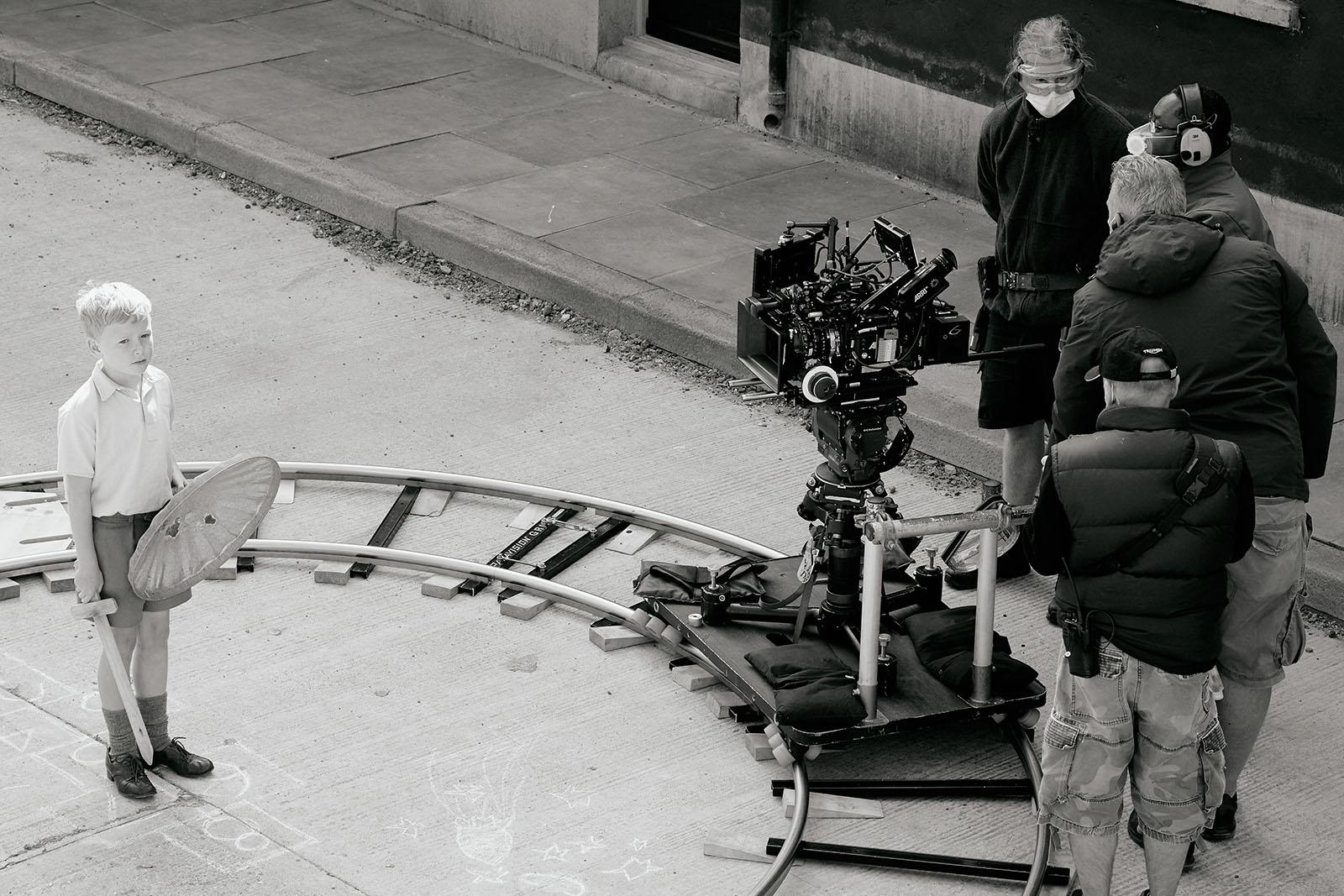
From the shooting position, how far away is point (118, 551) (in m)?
5.36

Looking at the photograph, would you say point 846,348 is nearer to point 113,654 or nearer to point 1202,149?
point 1202,149

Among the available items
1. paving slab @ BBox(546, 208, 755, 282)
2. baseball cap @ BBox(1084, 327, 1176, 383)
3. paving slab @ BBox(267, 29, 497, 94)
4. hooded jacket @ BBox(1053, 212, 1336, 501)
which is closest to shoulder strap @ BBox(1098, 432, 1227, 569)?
baseball cap @ BBox(1084, 327, 1176, 383)

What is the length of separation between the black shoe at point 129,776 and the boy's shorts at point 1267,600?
10.7ft

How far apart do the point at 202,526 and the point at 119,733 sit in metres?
0.70

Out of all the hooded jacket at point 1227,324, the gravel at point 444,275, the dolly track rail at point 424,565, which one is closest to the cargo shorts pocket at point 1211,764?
the hooded jacket at point 1227,324

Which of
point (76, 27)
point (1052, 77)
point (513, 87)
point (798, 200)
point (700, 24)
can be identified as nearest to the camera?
point (1052, 77)

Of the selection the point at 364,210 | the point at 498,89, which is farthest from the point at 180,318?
the point at 498,89

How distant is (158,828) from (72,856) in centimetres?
26

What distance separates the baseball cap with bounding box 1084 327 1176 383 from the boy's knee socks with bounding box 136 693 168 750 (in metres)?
3.04

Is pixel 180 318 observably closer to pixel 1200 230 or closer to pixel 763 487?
pixel 763 487

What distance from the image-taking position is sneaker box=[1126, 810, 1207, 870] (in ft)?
17.5

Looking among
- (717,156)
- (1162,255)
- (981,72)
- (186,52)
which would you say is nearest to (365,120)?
(186,52)

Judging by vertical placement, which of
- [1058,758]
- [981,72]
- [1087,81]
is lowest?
[1058,758]

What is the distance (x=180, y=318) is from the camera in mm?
9352
